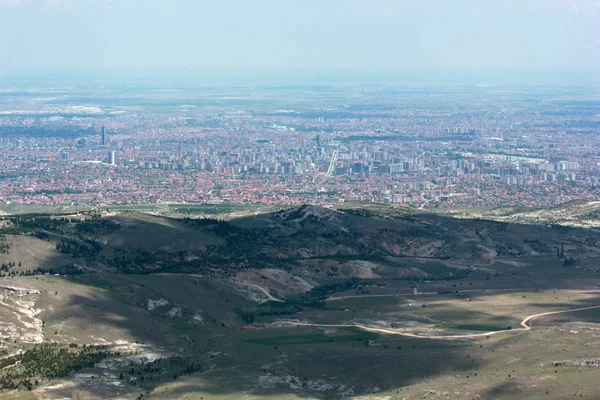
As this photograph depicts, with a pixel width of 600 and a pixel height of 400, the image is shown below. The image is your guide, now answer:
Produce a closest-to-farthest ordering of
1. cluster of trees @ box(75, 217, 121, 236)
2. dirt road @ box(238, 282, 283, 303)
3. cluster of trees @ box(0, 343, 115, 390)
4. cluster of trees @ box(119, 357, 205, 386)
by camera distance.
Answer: cluster of trees @ box(0, 343, 115, 390), cluster of trees @ box(119, 357, 205, 386), dirt road @ box(238, 282, 283, 303), cluster of trees @ box(75, 217, 121, 236)

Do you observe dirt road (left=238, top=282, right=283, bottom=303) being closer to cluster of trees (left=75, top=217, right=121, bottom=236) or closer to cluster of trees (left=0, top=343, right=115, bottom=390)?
cluster of trees (left=75, top=217, right=121, bottom=236)

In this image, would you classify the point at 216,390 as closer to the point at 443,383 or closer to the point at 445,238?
the point at 443,383

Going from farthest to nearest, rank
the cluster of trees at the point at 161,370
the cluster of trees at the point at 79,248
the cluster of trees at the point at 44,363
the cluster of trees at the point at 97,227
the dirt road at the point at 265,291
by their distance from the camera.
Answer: the cluster of trees at the point at 97,227
the cluster of trees at the point at 79,248
the dirt road at the point at 265,291
the cluster of trees at the point at 161,370
the cluster of trees at the point at 44,363

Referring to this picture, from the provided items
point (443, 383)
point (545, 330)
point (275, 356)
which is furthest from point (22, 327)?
point (545, 330)

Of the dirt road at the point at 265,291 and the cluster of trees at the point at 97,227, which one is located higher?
the cluster of trees at the point at 97,227

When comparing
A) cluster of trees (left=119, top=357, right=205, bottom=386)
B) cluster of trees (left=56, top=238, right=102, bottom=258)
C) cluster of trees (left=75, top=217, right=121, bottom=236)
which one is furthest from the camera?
cluster of trees (left=75, top=217, right=121, bottom=236)

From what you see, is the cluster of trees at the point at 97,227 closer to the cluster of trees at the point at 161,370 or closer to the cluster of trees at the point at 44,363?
the cluster of trees at the point at 44,363

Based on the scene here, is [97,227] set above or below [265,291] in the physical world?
above

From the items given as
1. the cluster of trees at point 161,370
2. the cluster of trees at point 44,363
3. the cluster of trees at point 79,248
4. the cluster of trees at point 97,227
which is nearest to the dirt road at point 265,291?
the cluster of trees at point 79,248

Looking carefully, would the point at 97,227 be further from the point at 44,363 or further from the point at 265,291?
the point at 44,363

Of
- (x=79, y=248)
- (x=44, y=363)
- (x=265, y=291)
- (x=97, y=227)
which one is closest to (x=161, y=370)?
(x=44, y=363)

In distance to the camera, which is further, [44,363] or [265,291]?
[265,291]

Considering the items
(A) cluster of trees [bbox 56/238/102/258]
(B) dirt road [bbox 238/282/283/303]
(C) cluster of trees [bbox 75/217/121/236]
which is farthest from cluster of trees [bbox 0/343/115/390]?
(C) cluster of trees [bbox 75/217/121/236]
